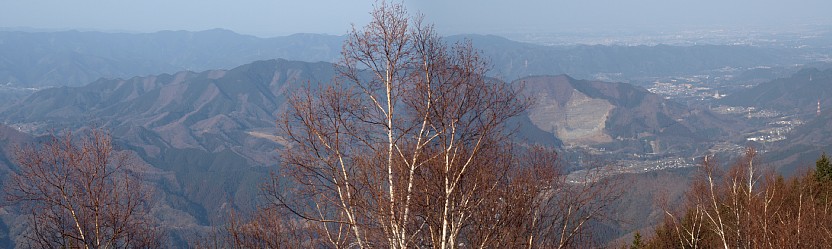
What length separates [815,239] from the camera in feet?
32.5

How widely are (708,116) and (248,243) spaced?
137 metres

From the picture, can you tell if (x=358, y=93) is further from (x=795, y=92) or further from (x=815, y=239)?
(x=795, y=92)

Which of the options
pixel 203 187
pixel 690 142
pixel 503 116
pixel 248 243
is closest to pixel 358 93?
pixel 503 116

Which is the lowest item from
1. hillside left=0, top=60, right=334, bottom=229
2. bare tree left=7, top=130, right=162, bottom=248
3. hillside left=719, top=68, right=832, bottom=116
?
hillside left=0, top=60, right=334, bottom=229

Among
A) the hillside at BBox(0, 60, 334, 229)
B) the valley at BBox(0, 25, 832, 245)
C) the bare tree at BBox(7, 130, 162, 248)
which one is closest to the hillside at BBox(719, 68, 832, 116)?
the valley at BBox(0, 25, 832, 245)

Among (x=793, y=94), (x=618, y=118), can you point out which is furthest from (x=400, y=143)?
(x=793, y=94)

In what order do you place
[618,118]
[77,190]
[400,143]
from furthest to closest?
[618,118] < [77,190] < [400,143]

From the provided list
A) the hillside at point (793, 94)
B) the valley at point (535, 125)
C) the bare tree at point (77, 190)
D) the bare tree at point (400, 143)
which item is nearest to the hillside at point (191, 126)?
the valley at point (535, 125)

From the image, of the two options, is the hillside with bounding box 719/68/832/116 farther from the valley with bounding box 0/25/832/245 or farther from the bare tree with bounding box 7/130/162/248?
the bare tree with bounding box 7/130/162/248

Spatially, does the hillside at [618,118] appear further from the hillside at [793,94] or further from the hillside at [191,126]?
the hillside at [191,126]

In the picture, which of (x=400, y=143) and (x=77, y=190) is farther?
(x=77, y=190)

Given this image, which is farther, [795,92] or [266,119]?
[266,119]

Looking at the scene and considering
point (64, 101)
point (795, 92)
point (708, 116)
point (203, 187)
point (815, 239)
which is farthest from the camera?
point (64, 101)

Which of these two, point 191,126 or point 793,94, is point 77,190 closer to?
point 191,126
